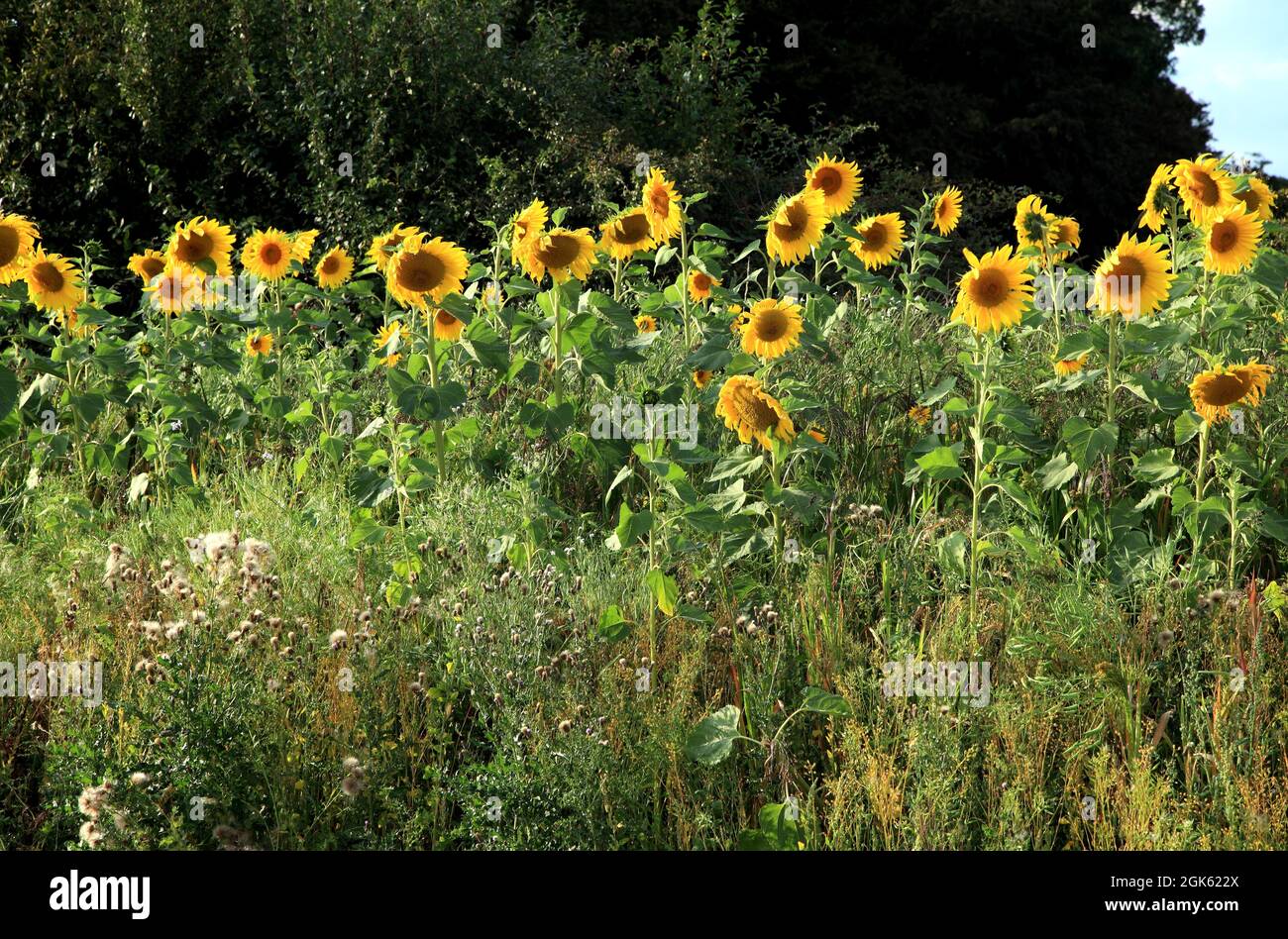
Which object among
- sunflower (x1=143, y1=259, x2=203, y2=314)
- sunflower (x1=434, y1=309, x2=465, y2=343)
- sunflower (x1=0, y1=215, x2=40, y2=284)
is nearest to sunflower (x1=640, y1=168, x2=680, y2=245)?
sunflower (x1=434, y1=309, x2=465, y2=343)

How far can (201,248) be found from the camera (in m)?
5.30

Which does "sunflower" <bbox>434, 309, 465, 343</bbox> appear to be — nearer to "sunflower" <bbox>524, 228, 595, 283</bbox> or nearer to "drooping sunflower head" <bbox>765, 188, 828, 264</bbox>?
"sunflower" <bbox>524, 228, 595, 283</bbox>

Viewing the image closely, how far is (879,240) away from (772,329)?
1.58 m

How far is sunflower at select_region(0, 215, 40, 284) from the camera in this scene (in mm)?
4820

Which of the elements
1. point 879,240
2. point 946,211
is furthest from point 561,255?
point 946,211

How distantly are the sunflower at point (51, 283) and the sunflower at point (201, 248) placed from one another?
417mm

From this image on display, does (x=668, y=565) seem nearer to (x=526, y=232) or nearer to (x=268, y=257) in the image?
(x=526, y=232)

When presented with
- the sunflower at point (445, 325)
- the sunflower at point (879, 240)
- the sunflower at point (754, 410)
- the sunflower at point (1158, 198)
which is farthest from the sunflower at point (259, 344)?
the sunflower at point (1158, 198)

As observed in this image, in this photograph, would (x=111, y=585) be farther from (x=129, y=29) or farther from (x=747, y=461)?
(x=129, y=29)

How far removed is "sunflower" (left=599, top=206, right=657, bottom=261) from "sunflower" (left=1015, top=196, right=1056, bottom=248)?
145 cm

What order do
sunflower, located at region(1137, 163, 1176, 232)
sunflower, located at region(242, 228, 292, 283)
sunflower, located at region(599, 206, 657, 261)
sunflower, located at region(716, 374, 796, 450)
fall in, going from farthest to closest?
sunflower, located at region(242, 228, 292, 283) < sunflower, located at region(599, 206, 657, 261) < sunflower, located at region(1137, 163, 1176, 232) < sunflower, located at region(716, 374, 796, 450)

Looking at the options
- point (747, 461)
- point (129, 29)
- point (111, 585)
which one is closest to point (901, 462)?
point (747, 461)

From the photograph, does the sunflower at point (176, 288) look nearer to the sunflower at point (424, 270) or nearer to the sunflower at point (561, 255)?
the sunflower at point (424, 270)

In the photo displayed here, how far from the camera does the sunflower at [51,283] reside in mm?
5227
